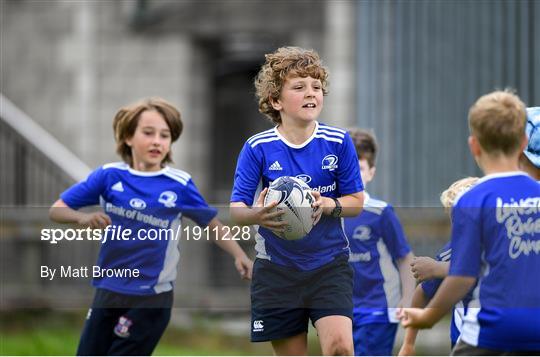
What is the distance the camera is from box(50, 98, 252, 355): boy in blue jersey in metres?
6.43

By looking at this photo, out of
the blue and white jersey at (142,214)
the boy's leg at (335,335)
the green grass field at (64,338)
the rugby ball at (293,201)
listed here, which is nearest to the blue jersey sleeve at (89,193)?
the blue and white jersey at (142,214)

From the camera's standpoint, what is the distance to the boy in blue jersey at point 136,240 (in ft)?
21.1

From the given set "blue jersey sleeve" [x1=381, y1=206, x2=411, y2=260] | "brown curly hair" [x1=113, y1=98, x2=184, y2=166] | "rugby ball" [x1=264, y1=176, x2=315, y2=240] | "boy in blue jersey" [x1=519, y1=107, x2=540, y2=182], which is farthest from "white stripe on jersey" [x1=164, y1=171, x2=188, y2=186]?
"boy in blue jersey" [x1=519, y1=107, x2=540, y2=182]

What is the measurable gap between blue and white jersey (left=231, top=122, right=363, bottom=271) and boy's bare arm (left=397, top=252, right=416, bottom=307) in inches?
22.5

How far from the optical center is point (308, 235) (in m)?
5.87

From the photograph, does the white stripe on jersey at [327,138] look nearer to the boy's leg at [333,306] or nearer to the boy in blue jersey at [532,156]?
the boy's leg at [333,306]

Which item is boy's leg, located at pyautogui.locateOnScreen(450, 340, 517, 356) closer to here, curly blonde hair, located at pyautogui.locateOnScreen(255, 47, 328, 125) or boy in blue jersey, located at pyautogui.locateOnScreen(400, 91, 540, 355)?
boy in blue jersey, located at pyautogui.locateOnScreen(400, 91, 540, 355)

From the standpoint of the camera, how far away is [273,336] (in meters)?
5.93

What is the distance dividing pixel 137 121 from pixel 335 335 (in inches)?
62.0

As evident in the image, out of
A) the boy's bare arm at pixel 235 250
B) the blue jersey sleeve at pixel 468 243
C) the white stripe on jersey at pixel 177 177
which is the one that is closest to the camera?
the blue jersey sleeve at pixel 468 243

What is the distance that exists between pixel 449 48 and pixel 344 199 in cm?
465

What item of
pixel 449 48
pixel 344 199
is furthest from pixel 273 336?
pixel 449 48

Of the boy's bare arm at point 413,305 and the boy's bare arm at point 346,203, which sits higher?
the boy's bare arm at point 346,203

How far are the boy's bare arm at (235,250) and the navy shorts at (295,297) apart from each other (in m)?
0.30
